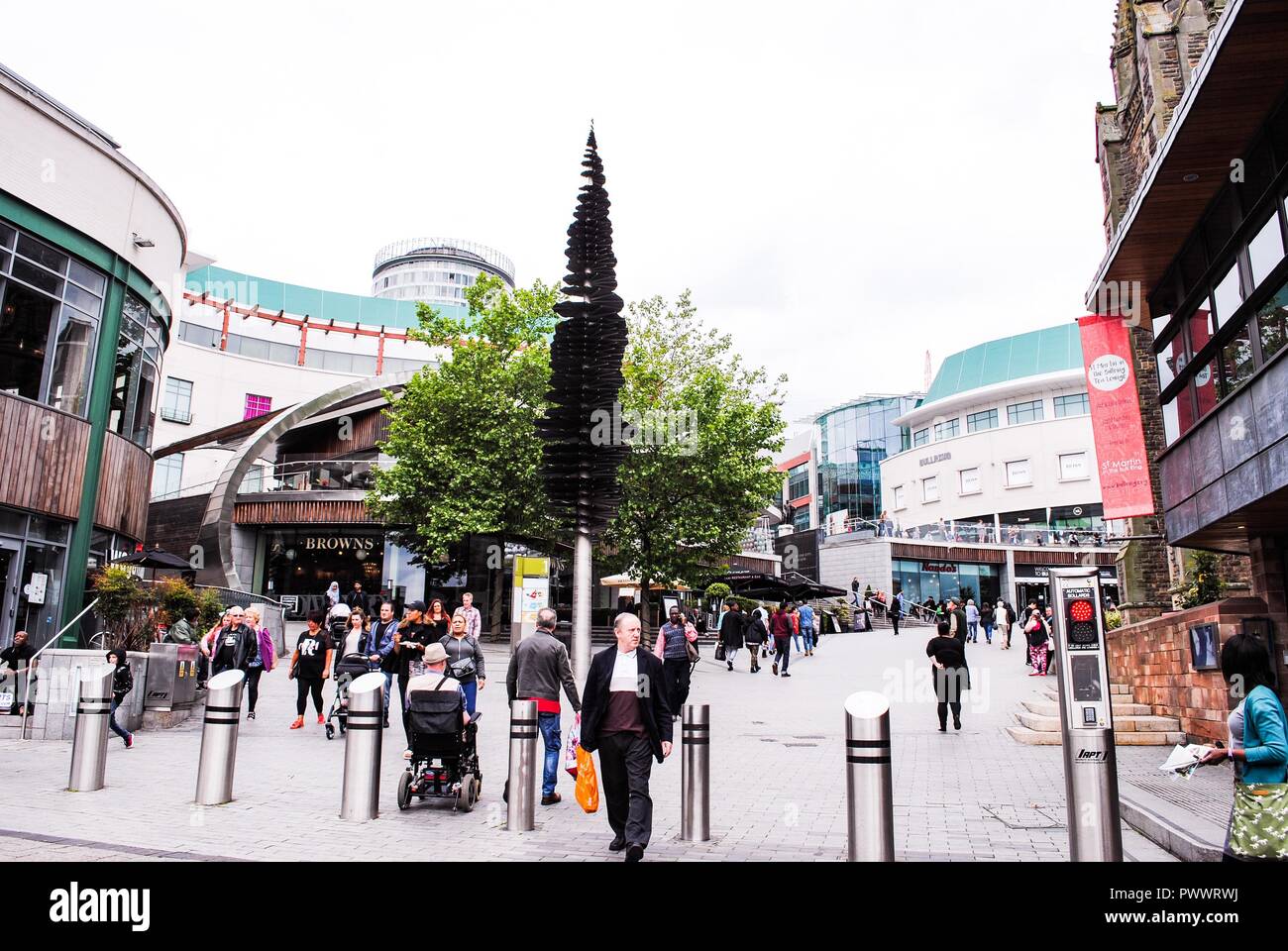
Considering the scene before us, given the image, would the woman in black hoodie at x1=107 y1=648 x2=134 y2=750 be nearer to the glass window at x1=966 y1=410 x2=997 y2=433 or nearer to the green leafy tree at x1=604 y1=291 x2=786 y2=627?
the green leafy tree at x1=604 y1=291 x2=786 y2=627

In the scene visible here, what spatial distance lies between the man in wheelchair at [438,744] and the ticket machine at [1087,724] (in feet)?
15.3

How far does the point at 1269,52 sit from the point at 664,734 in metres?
8.10

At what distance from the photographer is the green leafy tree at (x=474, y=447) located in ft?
90.2

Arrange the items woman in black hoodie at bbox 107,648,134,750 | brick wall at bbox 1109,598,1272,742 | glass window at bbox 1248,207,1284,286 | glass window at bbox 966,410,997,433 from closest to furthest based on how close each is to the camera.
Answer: glass window at bbox 1248,207,1284,286
brick wall at bbox 1109,598,1272,742
woman in black hoodie at bbox 107,648,134,750
glass window at bbox 966,410,997,433

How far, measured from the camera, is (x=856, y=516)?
70.1 metres

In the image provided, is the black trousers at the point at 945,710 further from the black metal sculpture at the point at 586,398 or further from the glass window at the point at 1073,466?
the glass window at the point at 1073,466

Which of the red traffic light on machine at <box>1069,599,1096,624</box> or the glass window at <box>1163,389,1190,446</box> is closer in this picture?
the red traffic light on machine at <box>1069,599,1096,624</box>

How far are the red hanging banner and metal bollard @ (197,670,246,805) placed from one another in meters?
12.9

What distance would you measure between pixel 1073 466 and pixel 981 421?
21.4 feet

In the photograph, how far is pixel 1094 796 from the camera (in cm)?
541

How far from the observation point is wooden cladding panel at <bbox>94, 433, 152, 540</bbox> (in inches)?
674

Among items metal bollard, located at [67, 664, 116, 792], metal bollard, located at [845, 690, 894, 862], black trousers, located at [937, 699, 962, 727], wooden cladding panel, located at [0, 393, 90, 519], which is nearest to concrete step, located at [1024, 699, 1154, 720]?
black trousers, located at [937, 699, 962, 727]
